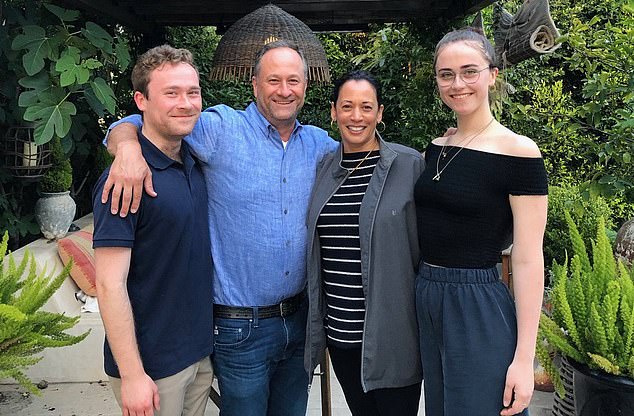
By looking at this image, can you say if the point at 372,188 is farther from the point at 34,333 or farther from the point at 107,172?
the point at 34,333

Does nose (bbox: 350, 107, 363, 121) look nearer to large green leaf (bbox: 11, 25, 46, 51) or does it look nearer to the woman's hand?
the woman's hand

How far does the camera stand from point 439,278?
1541 millimetres

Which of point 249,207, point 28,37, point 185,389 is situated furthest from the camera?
point 28,37

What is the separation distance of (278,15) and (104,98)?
1.18 metres

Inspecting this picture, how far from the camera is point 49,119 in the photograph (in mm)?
2906

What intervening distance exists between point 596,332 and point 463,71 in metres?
1.07

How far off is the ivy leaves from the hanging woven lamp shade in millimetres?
622

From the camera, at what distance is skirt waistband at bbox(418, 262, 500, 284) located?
4.91ft

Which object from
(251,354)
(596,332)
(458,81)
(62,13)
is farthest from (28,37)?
(596,332)

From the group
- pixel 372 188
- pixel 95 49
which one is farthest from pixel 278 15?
pixel 372 188

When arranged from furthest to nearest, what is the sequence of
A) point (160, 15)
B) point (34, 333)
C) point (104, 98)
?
point (160, 15) < point (104, 98) < point (34, 333)

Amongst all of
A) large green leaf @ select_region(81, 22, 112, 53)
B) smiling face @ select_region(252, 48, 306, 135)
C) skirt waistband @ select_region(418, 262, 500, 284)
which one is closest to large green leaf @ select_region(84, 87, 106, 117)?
large green leaf @ select_region(81, 22, 112, 53)

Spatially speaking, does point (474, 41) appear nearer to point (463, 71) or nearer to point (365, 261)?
point (463, 71)

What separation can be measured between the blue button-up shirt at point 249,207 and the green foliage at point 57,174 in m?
2.35
